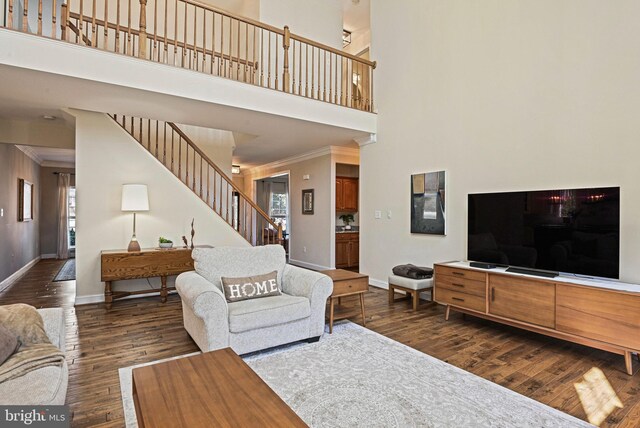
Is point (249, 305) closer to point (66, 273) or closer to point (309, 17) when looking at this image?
point (66, 273)

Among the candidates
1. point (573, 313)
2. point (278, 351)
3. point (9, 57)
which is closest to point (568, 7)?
point (573, 313)

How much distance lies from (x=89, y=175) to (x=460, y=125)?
4867mm

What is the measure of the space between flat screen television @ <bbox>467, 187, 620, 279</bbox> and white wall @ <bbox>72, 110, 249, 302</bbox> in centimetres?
407

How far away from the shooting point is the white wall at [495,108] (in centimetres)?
299

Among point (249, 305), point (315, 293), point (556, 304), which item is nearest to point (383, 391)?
point (315, 293)

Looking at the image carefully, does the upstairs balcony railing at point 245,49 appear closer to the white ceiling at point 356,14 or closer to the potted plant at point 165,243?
the white ceiling at point 356,14

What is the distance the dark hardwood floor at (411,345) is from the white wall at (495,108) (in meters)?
0.90

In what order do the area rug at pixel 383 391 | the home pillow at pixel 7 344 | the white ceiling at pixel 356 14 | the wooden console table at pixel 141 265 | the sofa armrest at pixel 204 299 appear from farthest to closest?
the white ceiling at pixel 356 14, the wooden console table at pixel 141 265, the sofa armrest at pixel 204 299, the area rug at pixel 383 391, the home pillow at pixel 7 344

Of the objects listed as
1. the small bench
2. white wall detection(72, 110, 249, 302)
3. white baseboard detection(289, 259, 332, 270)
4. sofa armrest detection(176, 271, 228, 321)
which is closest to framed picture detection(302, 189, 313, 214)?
white baseboard detection(289, 259, 332, 270)

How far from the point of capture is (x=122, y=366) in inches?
104

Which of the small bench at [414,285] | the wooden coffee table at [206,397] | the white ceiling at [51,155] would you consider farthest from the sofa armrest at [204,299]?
the white ceiling at [51,155]

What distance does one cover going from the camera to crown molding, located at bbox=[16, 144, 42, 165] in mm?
6498

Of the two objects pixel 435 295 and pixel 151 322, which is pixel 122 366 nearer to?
pixel 151 322

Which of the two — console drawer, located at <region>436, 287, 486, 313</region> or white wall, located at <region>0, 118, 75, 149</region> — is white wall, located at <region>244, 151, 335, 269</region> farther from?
white wall, located at <region>0, 118, 75, 149</region>
